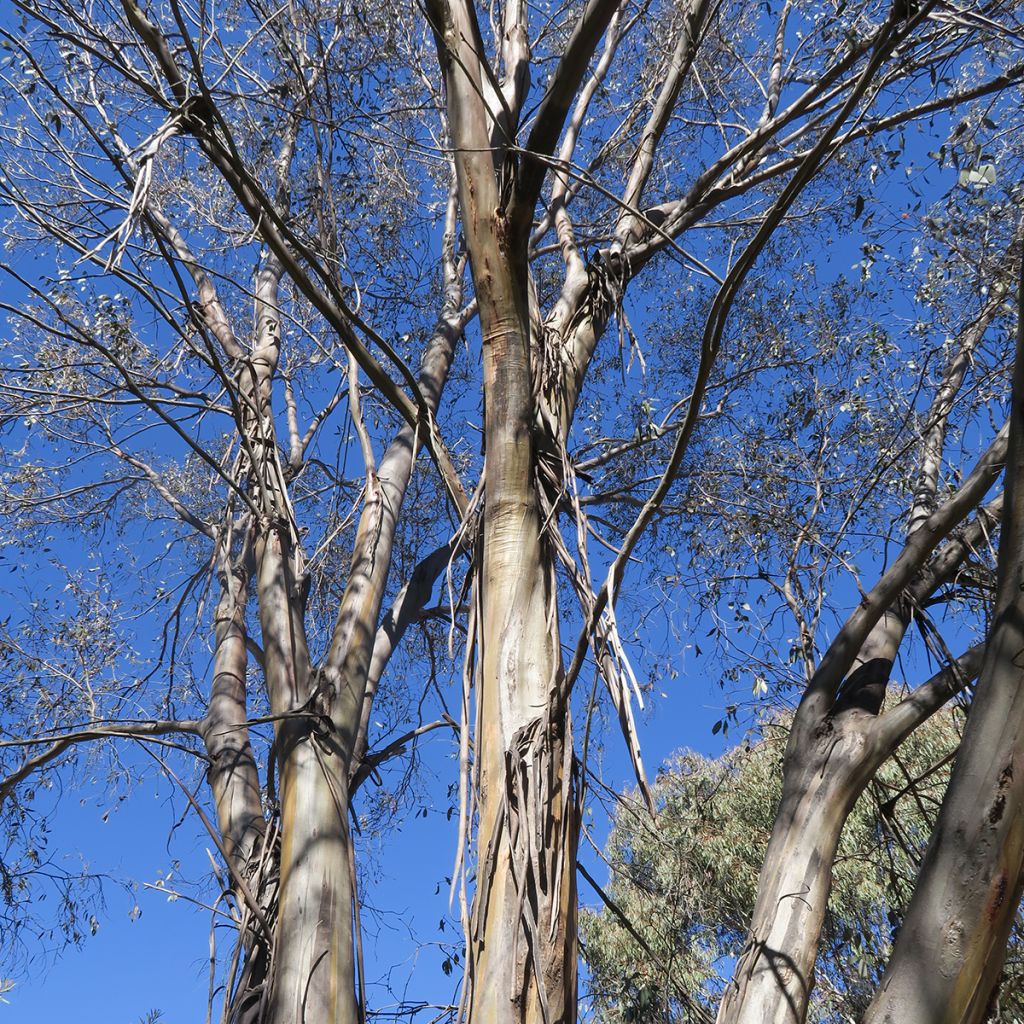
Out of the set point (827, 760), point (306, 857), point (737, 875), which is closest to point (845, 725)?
point (827, 760)

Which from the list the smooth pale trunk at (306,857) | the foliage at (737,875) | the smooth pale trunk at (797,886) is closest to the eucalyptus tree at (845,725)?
the smooth pale trunk at (797,886)

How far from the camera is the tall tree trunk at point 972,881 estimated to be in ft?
4.90

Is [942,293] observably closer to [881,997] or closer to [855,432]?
[855,432]

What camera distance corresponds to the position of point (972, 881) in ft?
4.97

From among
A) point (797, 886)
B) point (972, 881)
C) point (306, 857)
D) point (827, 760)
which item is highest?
point (306, 857)

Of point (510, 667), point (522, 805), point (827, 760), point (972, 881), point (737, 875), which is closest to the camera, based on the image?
point (972, 881)

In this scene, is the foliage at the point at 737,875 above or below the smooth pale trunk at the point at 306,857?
above

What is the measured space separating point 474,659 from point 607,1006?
6.70 meters

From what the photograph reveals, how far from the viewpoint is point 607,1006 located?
7.80 metres

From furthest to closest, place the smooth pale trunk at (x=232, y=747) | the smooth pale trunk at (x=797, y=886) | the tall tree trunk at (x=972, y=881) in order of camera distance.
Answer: the smooth pale trunk at (x=232, y=747)
the smooth pale trunk at (x=797, y=886)
the tall tree trunk at (x=972, y=881)

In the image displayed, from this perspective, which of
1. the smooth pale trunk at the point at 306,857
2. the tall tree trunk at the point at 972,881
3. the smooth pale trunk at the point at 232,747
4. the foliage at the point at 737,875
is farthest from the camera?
the foliage at the point at 737,875

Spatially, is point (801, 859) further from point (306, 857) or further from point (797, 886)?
point (306, 857)

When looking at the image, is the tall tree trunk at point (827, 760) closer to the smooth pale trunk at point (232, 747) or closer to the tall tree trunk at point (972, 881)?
the tall tree trunk at point (972, 881)

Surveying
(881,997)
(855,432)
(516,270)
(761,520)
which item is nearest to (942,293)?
Answer: (855,432)
